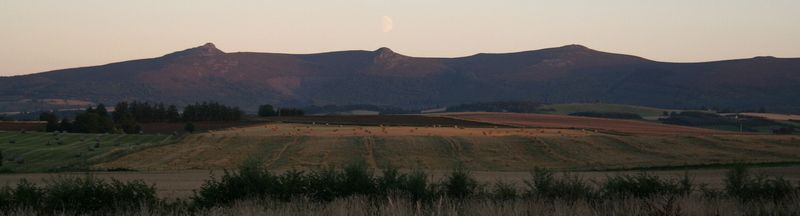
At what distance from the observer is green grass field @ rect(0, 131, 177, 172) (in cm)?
5194

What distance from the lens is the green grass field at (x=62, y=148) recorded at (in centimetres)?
5194

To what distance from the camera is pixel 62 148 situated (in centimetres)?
6353

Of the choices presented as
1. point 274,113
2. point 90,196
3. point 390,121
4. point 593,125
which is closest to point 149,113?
point 274,113

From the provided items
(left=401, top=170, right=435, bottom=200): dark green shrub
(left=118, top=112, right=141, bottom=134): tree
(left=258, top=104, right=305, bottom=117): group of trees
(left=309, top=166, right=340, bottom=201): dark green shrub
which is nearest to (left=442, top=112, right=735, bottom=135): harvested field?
(left=258, top=104, right=305, bottom=117): group of trees

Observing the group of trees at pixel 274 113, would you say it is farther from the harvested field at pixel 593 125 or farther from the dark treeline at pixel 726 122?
the dark treeline at pixel 726 122

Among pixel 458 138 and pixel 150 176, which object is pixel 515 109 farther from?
pixel 150 176

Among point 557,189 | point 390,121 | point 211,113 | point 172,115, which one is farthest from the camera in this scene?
point 172,115

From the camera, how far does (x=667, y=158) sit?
57.1 m

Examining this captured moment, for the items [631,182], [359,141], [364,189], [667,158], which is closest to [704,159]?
[667,158]

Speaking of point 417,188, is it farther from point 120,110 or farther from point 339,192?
point 120,110

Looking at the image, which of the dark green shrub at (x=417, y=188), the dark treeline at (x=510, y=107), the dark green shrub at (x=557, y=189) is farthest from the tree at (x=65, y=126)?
the dark treeline at (x=510, y=107)

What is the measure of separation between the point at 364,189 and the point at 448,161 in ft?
115

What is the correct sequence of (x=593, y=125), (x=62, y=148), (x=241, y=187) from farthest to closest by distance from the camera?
(x=593, y=125)
(x=62, y=148)
(x=241, y=187)

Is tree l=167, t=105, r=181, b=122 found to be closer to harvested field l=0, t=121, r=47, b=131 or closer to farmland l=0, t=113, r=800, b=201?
harvested field l=0, t=121, r=47, b=131
